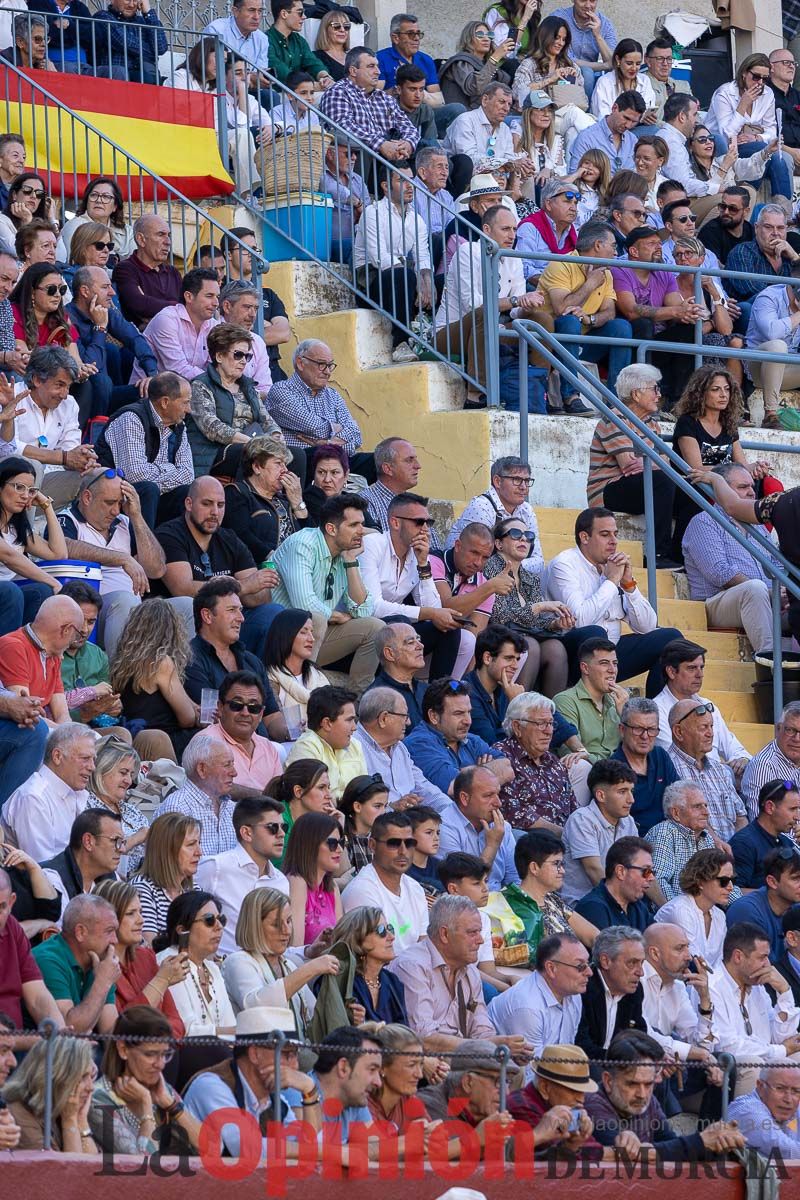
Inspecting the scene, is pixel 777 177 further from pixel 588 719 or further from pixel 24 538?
pixel 24 538

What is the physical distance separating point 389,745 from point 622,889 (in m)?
1.19

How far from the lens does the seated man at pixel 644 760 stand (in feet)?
38.3

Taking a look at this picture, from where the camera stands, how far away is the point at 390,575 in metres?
12.3

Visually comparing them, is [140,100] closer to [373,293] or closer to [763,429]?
[373,293]

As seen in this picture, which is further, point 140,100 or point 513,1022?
point 140,100

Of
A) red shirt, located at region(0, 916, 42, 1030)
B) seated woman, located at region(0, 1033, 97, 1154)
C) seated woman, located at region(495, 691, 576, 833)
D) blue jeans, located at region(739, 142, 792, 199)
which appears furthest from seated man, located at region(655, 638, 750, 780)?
blue jeans, located at region(739, 142, 792, 199)

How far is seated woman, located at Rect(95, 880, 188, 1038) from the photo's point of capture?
331 inches

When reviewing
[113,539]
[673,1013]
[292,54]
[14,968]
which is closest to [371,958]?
[14,968]

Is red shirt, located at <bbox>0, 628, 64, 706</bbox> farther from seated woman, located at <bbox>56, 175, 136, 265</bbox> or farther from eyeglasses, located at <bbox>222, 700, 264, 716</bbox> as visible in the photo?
seated woman, located at <bbox>56, 175, 136, 265</bbox>

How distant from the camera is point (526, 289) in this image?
15.2m

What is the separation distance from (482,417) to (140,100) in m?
3.50

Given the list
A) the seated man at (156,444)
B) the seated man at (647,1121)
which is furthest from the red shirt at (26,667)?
the seated man at (647,1121)

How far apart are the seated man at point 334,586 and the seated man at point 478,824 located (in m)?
1.09

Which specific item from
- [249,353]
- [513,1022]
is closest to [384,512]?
[249,353]
